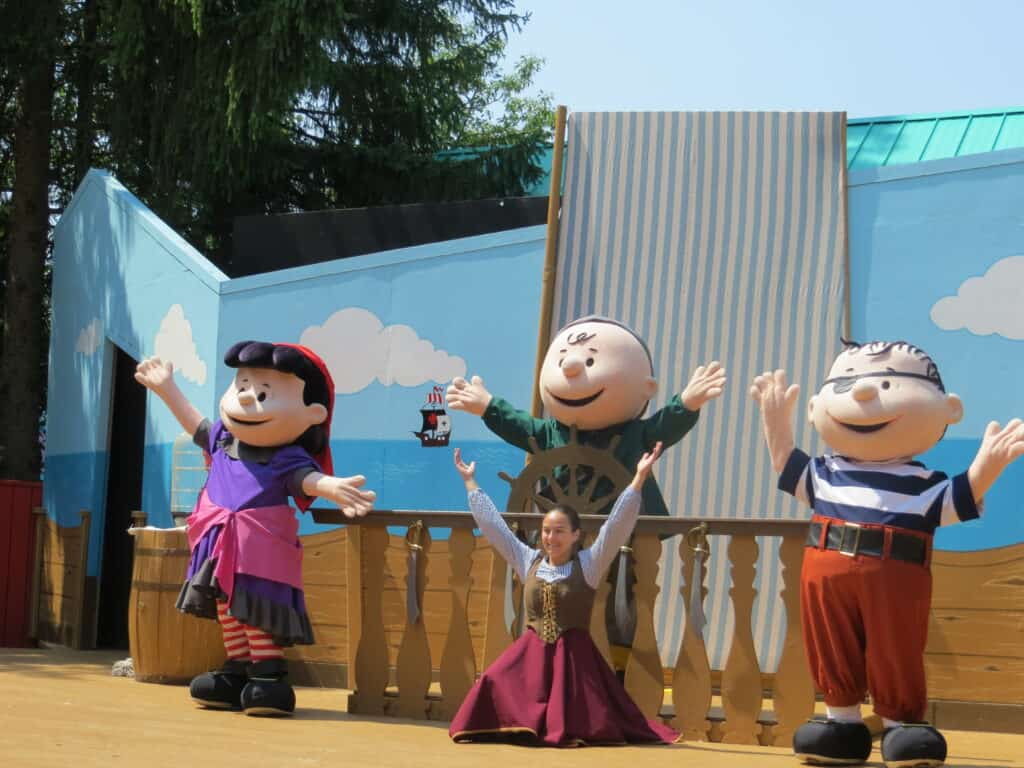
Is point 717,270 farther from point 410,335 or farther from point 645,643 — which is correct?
point 645,643

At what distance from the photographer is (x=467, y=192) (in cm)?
1262

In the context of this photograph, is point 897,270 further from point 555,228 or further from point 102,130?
point 102,130

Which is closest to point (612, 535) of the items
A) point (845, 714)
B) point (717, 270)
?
point (845, 714)

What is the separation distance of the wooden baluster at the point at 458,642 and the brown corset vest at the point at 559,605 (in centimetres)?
60

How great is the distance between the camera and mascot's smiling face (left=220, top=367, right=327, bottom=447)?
6059 mm

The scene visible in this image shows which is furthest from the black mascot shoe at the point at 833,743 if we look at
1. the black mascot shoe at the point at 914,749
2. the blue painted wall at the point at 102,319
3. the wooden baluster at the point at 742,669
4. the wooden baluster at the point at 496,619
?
the blue painted wall at the point at 102,319

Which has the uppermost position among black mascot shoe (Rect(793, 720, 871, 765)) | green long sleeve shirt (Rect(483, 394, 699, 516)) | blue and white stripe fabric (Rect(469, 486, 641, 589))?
green long sleeve shirt (Rect(483, 394, 699, 516))

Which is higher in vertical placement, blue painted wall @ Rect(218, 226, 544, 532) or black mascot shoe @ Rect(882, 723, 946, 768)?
blue painted wall @ Rect(218, 226, 544, 532)

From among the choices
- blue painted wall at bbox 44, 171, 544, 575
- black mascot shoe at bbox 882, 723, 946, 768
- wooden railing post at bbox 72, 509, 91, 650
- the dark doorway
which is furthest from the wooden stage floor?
the dark doorway

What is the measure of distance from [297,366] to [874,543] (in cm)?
255

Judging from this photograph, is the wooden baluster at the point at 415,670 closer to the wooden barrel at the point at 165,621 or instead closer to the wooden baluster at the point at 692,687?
the wooden baluster at the point at 692,687

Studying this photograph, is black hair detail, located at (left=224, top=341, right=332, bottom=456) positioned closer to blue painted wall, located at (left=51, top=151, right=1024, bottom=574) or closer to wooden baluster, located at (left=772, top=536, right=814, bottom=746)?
blue painted wall, located at (left=51, top=151, right=1024, bottom=574)

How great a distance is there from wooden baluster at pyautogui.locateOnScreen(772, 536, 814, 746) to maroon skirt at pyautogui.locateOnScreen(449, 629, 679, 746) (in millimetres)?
413

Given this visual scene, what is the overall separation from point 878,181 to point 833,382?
7.54 feet
